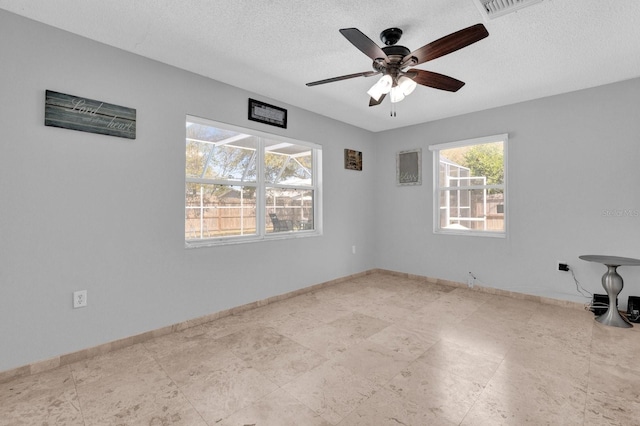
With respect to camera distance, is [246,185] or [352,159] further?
[352,159]

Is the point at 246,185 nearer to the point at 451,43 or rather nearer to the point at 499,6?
the point at 451,43

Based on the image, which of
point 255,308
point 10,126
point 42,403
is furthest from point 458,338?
point 10,126

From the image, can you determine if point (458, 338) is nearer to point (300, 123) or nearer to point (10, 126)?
point (300, 123)

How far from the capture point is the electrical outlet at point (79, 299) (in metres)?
2.34

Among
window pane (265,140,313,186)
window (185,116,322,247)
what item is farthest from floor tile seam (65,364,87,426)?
window pane (265,140,313,186)

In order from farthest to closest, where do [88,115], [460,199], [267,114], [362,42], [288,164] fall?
1. [460,199]
2. [288,164]
3. [267,114]
4. [88,115]
5. [362,42]

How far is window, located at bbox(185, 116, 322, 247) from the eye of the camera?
3.16 metres

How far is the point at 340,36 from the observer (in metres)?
2.35

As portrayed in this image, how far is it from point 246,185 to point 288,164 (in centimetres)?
75

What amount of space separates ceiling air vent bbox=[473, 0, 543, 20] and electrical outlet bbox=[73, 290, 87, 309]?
3.48 m

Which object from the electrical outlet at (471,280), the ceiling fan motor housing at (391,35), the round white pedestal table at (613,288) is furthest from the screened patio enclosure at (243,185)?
the round white pedestal table at (613,288)

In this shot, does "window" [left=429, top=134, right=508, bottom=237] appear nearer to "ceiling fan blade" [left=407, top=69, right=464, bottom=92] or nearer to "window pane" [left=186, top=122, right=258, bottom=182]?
"ceiling fan blade" [left=407, top=69, right=464, bottom=92]

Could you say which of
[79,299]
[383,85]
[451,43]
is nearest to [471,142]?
[383,85]

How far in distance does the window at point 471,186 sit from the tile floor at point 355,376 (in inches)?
57.4
